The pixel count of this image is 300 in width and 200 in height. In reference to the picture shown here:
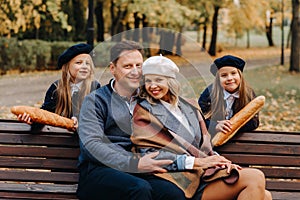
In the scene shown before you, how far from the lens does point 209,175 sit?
152 inches

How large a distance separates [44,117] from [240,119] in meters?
1.40

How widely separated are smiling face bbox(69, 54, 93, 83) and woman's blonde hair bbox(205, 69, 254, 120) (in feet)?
3.22

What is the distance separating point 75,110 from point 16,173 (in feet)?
2.15

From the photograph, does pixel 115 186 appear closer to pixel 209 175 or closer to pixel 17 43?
pixel 209 175

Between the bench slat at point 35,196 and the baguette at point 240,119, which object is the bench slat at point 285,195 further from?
the bench slat at point 35,196

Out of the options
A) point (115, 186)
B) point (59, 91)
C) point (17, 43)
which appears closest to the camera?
point (115, 186)

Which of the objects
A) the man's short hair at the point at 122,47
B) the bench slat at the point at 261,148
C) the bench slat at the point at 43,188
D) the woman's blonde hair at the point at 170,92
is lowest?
the bench slat at the point at 43,188

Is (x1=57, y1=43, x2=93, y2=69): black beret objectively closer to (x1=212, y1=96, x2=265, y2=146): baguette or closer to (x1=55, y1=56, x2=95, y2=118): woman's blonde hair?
(x1=55, y1=56, x2=95, y2=118): woman's blonde hair

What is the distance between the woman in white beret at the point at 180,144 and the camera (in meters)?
3.82

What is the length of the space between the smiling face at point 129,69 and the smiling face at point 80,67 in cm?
64

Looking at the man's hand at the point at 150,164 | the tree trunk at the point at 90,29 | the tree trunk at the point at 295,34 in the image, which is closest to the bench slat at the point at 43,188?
the man's hand at the point at 150,164

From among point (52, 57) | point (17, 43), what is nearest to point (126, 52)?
point (17, 43)

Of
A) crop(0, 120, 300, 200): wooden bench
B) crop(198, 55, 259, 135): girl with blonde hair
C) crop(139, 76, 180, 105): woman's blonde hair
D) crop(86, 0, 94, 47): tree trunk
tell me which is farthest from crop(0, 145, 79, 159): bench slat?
crop(86, 0, 94, 47): tree trunk

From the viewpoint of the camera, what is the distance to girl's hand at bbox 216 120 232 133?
14.2 ft
